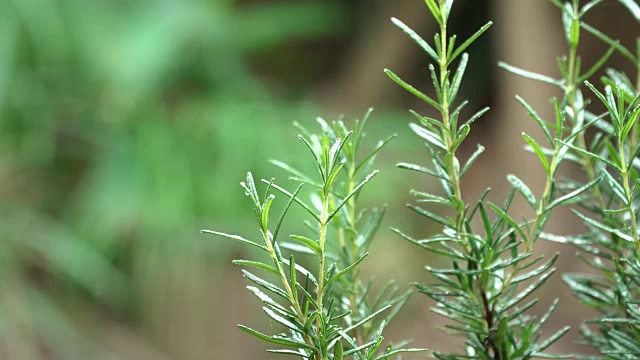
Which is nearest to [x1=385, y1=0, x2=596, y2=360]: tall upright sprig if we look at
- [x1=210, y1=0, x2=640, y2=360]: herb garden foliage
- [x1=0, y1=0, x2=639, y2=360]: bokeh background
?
[x1=210, y1=0, x2=640, y2=360]: herb garden foliage

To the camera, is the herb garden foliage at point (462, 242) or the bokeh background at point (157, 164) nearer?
the herb garden foliage at point (462, 242)

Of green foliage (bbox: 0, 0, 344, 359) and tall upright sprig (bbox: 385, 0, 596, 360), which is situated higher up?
green foliage (bbox: 0, 0, 344, 359)

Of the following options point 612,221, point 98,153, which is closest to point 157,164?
point 98,153

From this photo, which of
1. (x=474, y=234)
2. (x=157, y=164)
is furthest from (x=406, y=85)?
(x=157, y=164)

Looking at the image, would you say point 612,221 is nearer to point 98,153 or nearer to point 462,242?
point 462,242

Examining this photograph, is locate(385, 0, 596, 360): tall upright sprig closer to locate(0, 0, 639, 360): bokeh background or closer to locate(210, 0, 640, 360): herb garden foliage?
locate(210, 0, 640, 360): herb garden foliage

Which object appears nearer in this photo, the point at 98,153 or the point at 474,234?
the point at 474,234

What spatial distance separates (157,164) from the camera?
1084 mm

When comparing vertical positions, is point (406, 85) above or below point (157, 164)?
below

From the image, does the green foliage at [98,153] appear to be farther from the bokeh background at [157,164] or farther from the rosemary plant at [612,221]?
the rosemary plant at [612,221]

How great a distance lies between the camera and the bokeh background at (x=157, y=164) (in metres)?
1.06

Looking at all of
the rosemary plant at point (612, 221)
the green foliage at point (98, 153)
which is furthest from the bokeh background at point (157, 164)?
the rosemary plant at point (612, 221)

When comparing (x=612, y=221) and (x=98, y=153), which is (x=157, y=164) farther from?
(x=612, y=221)

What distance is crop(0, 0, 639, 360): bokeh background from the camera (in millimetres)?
1064
